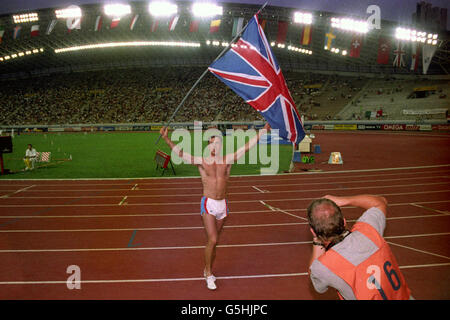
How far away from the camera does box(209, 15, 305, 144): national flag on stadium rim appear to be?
5.92m

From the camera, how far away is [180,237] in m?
6.52

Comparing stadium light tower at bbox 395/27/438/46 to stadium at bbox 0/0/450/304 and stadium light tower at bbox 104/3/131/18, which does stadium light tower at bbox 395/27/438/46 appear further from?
stadium light tower at bbox 104/3/131/18

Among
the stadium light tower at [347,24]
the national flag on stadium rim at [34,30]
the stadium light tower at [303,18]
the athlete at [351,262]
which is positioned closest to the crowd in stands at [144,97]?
the stadium light tower at [347,24]

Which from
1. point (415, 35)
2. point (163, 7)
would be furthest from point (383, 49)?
point (163, 7)

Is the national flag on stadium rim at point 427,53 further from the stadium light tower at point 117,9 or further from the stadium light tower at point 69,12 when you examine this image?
the stadium light tower at point 69,12

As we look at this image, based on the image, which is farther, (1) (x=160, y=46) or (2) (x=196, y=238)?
(1) (x=160, y=46)

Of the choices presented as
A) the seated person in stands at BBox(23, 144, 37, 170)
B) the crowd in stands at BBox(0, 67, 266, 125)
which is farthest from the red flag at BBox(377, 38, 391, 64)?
the seated person in stands at BBox(23, 144, 37, 170)

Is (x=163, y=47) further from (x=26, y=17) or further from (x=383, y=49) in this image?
(x=383, y=49)

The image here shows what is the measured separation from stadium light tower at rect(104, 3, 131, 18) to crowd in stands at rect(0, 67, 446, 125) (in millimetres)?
21246

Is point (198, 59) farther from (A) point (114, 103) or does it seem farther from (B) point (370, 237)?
(B) point (370, 237)

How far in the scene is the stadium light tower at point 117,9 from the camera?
35.4 meters

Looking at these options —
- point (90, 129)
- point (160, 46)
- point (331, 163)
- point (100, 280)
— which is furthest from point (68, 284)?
point (160, 46)

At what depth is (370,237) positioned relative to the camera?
86.5 inches

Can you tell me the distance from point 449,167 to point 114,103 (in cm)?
5576
